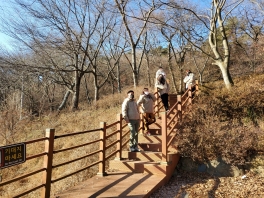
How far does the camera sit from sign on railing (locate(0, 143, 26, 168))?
339 centimetres

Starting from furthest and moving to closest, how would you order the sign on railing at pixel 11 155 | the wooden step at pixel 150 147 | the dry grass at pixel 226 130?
1. the wooden step at pixel 150 147
2. the dry grass at pixel 226 130
3. the sign on railing at pixel 11 155

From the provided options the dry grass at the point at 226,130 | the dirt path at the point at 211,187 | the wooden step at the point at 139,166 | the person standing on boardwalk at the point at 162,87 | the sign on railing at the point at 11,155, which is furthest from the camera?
the person standing on boardwalk at the point at 162,87

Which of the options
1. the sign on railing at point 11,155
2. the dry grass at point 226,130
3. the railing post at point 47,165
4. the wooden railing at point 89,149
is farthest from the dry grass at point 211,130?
the sign on railing at point 11,155

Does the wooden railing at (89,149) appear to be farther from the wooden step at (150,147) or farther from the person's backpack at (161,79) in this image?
the person's backpack at (161,79)

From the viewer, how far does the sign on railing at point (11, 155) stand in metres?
3.39

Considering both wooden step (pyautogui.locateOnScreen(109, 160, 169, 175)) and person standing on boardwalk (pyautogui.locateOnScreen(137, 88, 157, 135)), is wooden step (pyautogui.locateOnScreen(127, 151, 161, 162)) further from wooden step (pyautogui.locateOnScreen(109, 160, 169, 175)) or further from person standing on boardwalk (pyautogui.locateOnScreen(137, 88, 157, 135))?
person standing on boardwalk (pyautogui.locateOnScreen(137, 88, 157, 135))

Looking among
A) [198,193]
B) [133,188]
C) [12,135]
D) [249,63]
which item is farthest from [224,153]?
[249,63]

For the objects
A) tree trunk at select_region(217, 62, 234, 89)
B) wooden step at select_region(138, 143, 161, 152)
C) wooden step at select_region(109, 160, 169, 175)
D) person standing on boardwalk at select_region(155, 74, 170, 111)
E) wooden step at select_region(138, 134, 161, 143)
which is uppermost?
tree trunk at select_region(217, 62, 234, 89)

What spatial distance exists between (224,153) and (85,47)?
16.8 meters

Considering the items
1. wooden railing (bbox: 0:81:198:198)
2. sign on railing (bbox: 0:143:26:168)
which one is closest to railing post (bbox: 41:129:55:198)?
wooden railing (bbox: 0:81:198:198)

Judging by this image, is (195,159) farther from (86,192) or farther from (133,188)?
(86,192)

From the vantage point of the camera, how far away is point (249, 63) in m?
26.2

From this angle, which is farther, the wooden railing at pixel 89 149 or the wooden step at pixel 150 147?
the wooden step at pixel 150 147

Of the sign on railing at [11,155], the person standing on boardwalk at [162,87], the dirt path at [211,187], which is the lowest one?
the dirt path at [211,187]
